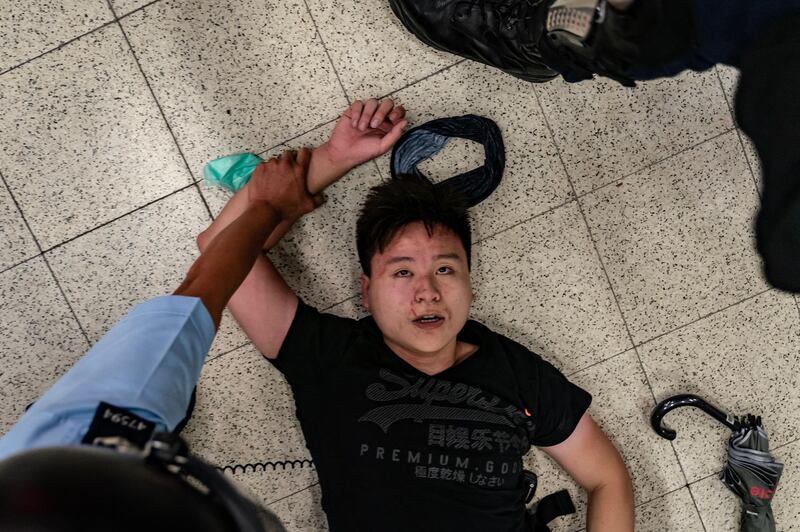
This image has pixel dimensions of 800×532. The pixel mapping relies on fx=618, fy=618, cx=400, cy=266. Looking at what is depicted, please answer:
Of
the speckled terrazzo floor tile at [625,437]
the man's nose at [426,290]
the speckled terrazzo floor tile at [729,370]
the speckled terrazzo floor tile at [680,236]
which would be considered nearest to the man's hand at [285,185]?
the man's nose at [426,290]

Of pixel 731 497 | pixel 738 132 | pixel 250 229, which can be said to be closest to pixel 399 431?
pixel 250 229

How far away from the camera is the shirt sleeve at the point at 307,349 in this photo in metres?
1.69

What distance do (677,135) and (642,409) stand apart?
91cm

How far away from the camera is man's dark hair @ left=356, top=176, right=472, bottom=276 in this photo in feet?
5.56

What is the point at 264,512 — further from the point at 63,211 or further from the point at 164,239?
the point at 63,211

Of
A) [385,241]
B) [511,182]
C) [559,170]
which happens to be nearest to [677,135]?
[559,170]

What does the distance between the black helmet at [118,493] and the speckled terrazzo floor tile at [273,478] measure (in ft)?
3.67

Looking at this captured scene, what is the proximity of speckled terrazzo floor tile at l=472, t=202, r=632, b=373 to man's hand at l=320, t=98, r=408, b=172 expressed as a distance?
0.46m

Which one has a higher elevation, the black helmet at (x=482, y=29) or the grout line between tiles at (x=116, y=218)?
the black helmet at (x=482, y=29)

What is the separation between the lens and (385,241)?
1.69 metres

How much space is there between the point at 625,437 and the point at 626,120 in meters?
1.05

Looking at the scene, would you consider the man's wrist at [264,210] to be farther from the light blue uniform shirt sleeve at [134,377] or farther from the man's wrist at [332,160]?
the light blue uniform shirt sleeve at [134,377]

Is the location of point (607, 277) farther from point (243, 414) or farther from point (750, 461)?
point (243, 414)

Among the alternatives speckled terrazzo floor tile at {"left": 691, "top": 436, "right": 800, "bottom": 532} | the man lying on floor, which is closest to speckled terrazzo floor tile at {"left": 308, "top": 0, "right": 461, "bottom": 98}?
the man lying on floor
